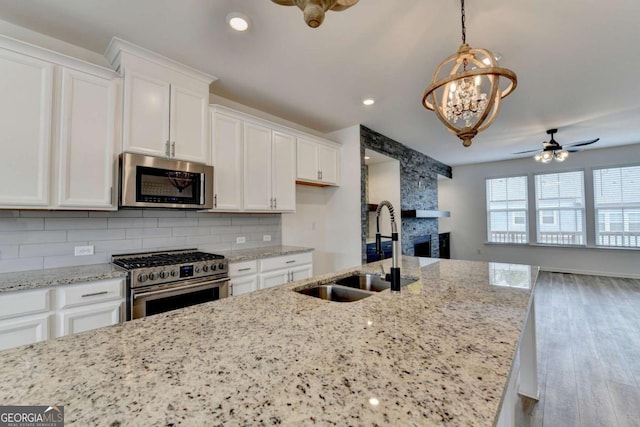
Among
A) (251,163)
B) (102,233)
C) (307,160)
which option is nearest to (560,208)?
(307,160)

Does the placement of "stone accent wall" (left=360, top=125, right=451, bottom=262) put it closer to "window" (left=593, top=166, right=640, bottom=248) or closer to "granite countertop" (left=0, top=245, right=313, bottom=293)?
"granite countertop" (left=0, top=245, right=313, bottom=293)

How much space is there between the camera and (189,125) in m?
2.55

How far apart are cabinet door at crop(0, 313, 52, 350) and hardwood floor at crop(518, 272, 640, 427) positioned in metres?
3.06

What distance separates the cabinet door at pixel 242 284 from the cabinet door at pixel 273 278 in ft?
0.26

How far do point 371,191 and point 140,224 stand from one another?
13.1 feet

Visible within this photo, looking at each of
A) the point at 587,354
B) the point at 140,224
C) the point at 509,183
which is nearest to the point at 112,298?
the point at 140,224

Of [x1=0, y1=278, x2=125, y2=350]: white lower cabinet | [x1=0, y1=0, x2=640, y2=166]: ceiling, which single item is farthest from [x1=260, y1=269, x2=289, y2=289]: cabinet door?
[x1=0, y1=0, x2=640, y2=166]: ceiling

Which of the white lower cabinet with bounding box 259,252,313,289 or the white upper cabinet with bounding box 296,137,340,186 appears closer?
the white lower cabinet with bounding box 259,252,313,289

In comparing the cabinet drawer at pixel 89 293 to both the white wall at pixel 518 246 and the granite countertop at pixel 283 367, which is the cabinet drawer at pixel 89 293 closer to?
the granite countertop at pixel 283 367

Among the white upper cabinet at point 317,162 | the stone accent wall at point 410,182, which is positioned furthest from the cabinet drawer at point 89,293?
the stone accent wall at point 410,182

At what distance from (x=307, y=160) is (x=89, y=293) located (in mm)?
2613

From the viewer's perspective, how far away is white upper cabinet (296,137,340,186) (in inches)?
143

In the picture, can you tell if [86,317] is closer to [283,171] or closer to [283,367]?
[283,367]

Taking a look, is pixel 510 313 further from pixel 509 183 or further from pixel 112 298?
pixel 509 183
